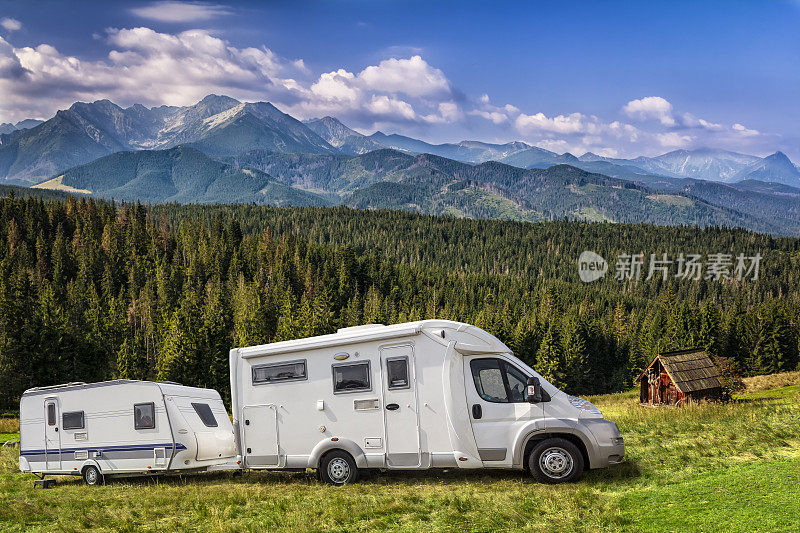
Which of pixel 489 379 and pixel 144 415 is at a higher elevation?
pixel 489 379

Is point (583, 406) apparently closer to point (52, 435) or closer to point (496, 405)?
point (496, 405)

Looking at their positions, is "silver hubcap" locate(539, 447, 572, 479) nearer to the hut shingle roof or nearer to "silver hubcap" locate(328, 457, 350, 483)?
"silver hubcap" locate(328, 457, 350, 483)

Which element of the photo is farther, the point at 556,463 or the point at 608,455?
the point at 556,463

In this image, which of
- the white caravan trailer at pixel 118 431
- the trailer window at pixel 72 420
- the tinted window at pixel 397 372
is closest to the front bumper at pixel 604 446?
the tinted window at pixel 397 372

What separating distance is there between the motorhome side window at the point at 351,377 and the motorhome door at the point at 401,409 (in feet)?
1.70

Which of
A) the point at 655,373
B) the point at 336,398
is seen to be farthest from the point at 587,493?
the point at 655,373

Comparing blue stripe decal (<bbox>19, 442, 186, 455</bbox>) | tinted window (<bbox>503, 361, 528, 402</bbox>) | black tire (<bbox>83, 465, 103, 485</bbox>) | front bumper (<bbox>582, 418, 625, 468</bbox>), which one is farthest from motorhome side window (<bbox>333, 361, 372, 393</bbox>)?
black tire (<bbox>83, 465, 103, 485</bbox>)

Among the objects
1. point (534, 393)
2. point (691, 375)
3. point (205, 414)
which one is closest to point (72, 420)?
point (205, 414)

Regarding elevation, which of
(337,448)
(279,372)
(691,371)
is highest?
(279,372)

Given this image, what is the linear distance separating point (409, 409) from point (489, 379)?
2.12 meters

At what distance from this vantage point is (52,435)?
761 inches

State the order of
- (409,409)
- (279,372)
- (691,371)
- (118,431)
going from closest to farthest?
(409,409) → (279,372) → (118,431) → (691,371)

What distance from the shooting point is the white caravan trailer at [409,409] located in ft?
48.3

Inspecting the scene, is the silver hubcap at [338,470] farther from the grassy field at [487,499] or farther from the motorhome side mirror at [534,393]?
the motorhome side mirror at [534,393]
